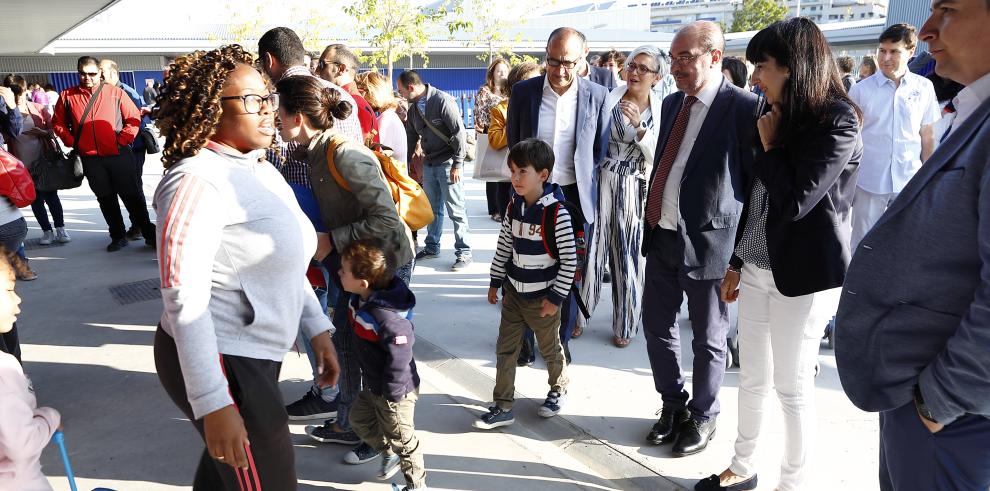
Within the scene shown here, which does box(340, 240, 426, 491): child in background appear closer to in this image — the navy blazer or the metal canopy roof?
the navy blazer

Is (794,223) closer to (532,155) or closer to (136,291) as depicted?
(532,155)

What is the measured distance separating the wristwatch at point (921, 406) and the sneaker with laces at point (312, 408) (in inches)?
116

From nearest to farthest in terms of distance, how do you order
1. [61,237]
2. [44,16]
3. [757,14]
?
[61,237] < [44,16] < [757,14]

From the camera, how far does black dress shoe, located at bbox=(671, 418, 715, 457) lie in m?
3.11

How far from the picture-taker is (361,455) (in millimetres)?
3184

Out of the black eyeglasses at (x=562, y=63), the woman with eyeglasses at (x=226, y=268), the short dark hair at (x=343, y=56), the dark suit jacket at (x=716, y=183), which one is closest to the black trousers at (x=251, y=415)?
the woman with eyeglasses at (x=226, y=268)

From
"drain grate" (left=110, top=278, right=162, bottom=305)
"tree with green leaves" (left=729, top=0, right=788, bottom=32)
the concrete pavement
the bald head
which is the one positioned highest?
"tree with green leaves" (left=729, top=0, right=788, bottom=32)

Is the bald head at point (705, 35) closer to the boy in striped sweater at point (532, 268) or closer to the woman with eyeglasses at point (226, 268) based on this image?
the boy in striped sweater at point (532, 268)

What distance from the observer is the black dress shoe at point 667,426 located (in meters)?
3.23

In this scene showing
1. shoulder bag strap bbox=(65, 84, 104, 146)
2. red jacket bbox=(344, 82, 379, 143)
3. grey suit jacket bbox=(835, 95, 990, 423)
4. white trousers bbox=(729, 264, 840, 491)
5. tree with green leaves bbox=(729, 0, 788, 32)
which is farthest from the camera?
tree with green leaves bbox=(729, 0, 788, 32)

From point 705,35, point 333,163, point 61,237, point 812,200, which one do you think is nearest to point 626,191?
point 705,35

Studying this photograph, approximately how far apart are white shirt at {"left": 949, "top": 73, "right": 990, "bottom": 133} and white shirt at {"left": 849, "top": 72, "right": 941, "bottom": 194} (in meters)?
3.56

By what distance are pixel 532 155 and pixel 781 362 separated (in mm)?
1527

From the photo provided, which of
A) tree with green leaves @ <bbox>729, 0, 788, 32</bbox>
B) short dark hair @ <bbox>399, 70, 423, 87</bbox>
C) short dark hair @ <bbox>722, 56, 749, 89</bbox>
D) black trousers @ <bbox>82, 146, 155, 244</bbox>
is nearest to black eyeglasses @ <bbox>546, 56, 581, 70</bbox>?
short dark hair @ <bbox>722, 56, 749, 89</bbox>
